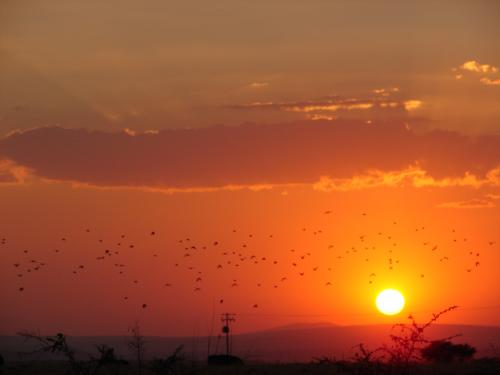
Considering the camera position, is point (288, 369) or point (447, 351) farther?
point (447, 351)

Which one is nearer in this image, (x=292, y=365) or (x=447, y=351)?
(x=292, y=365)

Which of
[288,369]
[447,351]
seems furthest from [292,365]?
[447,351]

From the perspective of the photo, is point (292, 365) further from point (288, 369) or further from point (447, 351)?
point (447, 351)

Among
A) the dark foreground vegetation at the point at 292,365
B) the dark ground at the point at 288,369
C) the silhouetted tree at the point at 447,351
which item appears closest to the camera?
the dark foreground vegetation at the point at 292,365

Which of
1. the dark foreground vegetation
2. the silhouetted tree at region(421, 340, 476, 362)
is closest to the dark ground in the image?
the dark foreground vegetation

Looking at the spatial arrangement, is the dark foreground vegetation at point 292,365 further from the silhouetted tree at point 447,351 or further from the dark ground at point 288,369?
the silhouetted tree at point 447,351

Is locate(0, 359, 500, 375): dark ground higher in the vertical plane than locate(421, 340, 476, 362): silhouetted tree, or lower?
lower

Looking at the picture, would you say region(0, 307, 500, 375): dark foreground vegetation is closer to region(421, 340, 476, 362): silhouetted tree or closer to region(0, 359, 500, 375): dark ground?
region(0, 359, 500, 375): dark ground

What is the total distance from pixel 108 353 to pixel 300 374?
38.4ft

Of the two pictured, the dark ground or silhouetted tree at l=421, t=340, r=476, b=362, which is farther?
silhouetted tree at l=421, t=340, r=476, b=362

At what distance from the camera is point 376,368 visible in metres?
32.8

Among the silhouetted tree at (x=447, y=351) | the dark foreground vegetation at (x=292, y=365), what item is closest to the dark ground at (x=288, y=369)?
the dark foreground vegetation at (x=292, y=365)

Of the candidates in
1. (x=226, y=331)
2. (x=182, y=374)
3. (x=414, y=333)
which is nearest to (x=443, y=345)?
(x=226, y=331)

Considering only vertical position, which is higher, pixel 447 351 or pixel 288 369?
pixel 447 351
